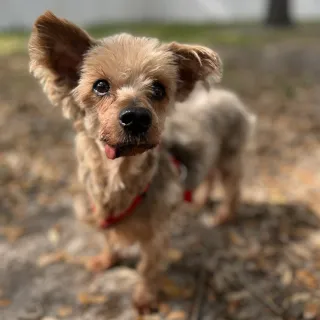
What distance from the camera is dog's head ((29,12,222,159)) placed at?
217 cm

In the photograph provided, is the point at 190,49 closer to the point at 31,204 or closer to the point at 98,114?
the point at 98,114

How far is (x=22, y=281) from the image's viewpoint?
10.5 ft

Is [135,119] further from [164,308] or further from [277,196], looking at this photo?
[277,196]

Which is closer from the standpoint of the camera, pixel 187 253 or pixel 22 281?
pixel 22 281

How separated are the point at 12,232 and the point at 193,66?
233cm

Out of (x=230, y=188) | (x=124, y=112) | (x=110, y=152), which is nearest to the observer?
(x=124, y=112)

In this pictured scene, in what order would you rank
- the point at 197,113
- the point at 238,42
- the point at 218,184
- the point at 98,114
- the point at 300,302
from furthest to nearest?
the point at 238,42, the point at 218,184, the point at 197,113, the point at 300,302, the point at 98,114

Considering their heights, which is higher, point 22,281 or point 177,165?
point 177,165

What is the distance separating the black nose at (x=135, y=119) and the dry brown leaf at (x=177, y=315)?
61.7 inches

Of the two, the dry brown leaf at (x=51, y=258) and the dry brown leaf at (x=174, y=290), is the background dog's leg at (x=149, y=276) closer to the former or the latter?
the dry brown leaf at (x=174, y=290)

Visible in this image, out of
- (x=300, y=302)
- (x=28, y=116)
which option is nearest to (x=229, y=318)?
(x=300, y=302)

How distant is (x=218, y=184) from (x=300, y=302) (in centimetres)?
171

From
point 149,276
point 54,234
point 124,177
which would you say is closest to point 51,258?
point 54,234

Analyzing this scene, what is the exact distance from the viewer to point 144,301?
2.96m
